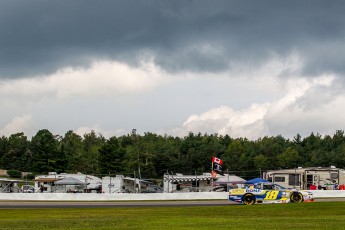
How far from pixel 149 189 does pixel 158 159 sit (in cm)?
4881

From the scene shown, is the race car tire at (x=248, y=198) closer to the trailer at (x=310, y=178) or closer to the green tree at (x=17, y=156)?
the trailer at (x=310, y=178)

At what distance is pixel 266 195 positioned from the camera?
37438mm

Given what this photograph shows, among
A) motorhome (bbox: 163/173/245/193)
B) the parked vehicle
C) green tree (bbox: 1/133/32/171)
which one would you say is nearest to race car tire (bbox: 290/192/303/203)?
motorhome (bbox: 163/173/245/193)

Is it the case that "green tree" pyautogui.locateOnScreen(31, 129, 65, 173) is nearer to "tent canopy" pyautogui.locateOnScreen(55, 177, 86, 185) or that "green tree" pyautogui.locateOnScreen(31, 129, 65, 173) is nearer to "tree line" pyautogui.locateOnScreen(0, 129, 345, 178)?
"tree line" pyautogui.locateOnScreen(0, 129, 345, 178)

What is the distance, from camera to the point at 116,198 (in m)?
50.8

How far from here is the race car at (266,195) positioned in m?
37.4

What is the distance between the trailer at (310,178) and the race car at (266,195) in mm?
19400

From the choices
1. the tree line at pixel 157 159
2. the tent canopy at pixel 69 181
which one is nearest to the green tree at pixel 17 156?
the tree line at pixel 157 159

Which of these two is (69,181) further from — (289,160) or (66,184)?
(289,160)

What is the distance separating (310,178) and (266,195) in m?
20.8

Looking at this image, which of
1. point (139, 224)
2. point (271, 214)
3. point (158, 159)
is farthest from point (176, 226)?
point (158, 159)

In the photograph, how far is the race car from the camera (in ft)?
123

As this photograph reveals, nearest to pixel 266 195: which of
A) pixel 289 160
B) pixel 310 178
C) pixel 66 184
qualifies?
pixel 310 178

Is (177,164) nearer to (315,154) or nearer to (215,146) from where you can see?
(215,146)
